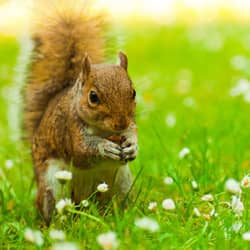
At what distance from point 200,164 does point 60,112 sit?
2.06 feet

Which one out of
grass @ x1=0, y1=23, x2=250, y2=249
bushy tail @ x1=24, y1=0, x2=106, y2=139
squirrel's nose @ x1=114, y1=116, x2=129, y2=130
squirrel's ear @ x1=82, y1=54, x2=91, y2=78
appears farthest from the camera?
bushy tail @ x1=24, y1=0, x2=106, y2=139

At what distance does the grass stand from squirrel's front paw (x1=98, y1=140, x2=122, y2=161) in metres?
0.18

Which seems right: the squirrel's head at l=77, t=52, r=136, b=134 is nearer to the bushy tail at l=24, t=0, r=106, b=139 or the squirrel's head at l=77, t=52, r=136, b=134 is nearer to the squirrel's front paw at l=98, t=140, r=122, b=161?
the squirrel's front paw at l=98, t=140, r=122, b=161

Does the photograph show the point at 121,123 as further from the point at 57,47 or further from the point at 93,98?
the point at 57,47

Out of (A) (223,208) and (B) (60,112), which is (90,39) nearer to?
(B) (60,112)


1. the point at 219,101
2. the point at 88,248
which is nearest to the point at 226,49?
the point at 219,101

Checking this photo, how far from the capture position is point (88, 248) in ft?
7.41

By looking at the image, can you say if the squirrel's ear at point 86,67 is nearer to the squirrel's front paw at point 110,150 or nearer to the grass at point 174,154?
the squirrel's front paw at point 110,150

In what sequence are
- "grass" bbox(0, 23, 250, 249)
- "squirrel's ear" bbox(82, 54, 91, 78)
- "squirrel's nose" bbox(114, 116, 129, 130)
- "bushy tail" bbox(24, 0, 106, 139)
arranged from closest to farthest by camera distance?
→ "grass" bbox(0, 23, 250, 249)
"squirrel's nose" bbox(114, 116, 129, 130)
"squirrel's ear" bbox(82, 54, 91, 78)
"bushy tail" bbox(24, 0, 106, 139)

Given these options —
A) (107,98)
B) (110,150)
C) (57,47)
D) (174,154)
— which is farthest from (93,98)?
(174,154)

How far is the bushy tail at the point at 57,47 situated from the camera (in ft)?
9.96

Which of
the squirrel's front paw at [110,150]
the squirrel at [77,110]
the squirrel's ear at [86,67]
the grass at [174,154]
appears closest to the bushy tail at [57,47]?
the squirrel at [77,110]

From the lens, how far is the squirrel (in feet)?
8.16

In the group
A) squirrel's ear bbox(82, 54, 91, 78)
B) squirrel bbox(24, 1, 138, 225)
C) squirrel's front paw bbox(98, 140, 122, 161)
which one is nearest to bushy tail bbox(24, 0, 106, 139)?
squirrel bbox(24, 1, 138, 225)
